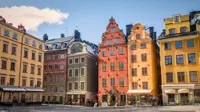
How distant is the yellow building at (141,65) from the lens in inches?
1791

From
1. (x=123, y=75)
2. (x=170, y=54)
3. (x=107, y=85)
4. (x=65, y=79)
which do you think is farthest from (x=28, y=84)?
(x=170, y=54)

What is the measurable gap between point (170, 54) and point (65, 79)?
26423 mm

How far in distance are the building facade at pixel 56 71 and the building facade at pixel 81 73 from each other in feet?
5.16

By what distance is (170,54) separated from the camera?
43.2 meters

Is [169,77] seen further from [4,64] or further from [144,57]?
[4,64]

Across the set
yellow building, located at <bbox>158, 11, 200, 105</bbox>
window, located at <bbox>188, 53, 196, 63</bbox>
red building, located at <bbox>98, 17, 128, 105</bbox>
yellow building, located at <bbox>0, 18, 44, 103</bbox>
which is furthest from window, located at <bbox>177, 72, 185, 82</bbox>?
yellow building, located at <bbox>0, 18, 44, 103</bbox>

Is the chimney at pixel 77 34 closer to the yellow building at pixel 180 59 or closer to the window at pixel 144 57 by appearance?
the window at pixel 144 57

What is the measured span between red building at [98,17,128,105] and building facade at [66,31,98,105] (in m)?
3.67

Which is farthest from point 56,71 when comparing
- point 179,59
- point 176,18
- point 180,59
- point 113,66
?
point 176,18

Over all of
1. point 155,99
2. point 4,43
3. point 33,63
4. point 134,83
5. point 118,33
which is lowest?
point 155,99

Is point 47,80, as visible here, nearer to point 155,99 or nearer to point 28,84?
point 28,84

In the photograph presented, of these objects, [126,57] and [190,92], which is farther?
[126,57]

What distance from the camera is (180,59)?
42.2m

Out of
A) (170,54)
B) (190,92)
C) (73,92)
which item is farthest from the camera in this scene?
(73,92)
